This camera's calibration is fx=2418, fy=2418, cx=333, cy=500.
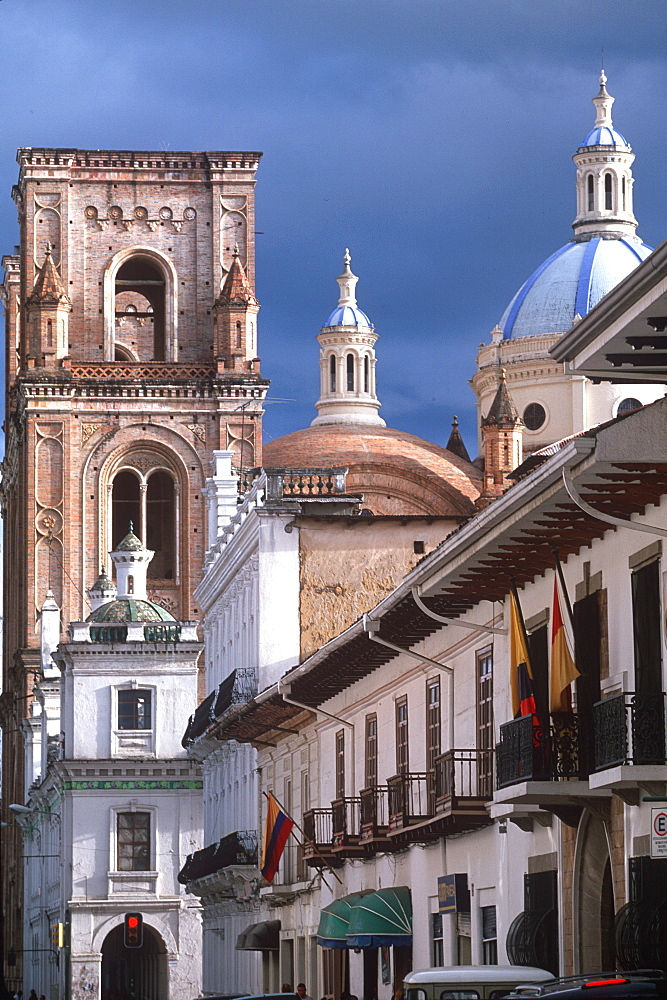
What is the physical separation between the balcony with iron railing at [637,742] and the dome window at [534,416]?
67.4m

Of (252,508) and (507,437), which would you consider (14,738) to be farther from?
(252,508)

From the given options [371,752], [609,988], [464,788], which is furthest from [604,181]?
[609,988]

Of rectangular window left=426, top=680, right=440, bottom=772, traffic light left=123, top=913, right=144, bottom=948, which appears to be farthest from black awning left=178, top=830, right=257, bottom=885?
rectangular window left=426, top=680, right=440, bottom=772

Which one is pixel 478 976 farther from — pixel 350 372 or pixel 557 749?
pixel 350 372

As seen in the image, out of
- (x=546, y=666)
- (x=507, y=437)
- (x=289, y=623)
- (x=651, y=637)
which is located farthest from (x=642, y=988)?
(x=507, y=437)

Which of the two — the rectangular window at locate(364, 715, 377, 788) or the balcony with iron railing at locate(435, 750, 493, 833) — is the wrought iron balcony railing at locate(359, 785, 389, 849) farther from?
the balcony with iron railing at locate(435, 750, 493, 833)

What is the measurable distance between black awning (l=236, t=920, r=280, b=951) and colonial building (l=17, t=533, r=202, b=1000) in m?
24.3

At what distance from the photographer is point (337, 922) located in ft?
115

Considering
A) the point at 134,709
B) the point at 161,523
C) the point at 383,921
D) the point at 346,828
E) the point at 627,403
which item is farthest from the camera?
the point at 161,523

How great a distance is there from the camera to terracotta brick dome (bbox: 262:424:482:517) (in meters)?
90.1

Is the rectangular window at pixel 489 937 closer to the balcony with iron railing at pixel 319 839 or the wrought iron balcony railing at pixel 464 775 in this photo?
the wrought iron balcony railing at pixel 464 775

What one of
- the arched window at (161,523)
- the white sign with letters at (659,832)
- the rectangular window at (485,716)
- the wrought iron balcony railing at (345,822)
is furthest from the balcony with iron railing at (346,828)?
the arched window at (161,523)

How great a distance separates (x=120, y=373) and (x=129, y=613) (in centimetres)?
1838

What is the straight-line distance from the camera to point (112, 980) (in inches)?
3041
